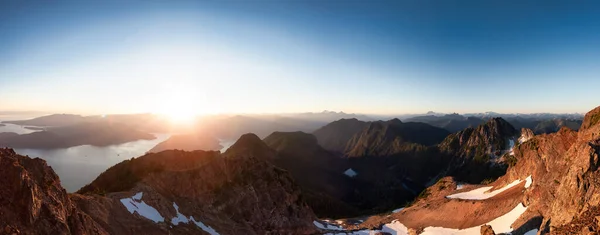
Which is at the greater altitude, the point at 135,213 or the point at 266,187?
the point at 135,213

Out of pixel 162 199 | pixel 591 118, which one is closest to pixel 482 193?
pixel 591 118

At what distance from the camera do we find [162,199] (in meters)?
53.8

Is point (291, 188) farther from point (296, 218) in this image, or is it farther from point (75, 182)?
point (75, 182)

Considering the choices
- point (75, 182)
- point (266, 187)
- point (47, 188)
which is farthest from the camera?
point (75, 182)

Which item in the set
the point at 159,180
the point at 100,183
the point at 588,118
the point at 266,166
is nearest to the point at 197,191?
the point at 159,180

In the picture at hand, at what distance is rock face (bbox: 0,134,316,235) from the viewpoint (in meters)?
24.7

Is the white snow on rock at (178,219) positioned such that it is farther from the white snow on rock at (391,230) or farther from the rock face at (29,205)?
the white snow on rock at (391,230)

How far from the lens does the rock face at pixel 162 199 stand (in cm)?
2472

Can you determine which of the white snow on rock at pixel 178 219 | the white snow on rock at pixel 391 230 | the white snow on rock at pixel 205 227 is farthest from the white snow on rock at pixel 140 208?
the white snow on rock at pixel 391 230

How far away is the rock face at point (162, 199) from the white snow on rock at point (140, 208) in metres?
0.09

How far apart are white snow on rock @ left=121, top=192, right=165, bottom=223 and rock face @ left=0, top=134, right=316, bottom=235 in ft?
0.31

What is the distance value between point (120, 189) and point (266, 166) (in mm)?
36653

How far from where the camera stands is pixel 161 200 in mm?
53219

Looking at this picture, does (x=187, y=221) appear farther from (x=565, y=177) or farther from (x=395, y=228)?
(x=565, y=177)
